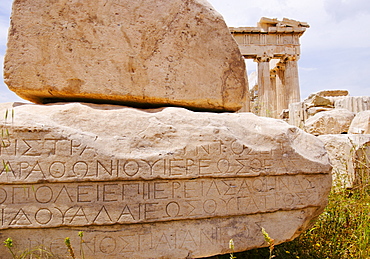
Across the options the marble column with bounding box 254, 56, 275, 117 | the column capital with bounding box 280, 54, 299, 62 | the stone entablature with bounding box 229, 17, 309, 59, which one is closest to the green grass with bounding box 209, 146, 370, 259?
the marble column with bounding box 254, 56, 275, 117

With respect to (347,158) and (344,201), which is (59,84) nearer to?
(344,201)

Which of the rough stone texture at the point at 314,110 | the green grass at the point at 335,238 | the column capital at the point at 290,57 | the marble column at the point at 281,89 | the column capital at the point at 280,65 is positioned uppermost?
the column capital at the point at 290,57

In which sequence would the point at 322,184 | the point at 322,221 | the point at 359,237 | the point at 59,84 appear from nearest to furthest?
1. the point at 59,84
2. the point at 322,184
3. the point at 359,237
4. the point at 322,221

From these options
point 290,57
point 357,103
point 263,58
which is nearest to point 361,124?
point 357,103

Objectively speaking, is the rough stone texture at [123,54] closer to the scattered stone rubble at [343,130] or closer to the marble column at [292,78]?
the scattered stone rubble at [343,130]

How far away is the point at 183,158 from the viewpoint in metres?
1.72

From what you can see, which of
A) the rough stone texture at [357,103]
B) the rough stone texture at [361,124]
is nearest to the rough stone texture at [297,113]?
the rough stone texture at [357,103]

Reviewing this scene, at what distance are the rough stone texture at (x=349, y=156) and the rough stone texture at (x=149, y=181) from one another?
1509 mm

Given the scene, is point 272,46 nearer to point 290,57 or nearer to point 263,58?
point 263,58

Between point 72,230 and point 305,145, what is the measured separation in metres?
1.55

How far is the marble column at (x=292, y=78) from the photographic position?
56.6 feet

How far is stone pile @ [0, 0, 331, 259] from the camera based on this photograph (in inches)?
62.3

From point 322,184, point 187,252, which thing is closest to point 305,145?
point 322,184

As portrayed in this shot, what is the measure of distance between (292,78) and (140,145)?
17.8 meters
